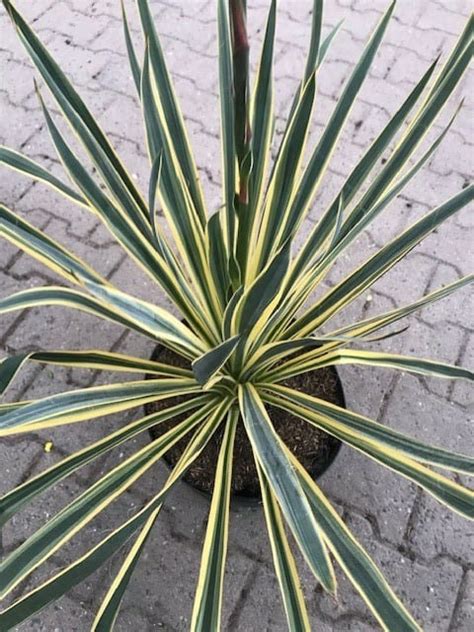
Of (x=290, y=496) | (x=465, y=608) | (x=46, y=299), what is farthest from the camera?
(x=465, y=608)

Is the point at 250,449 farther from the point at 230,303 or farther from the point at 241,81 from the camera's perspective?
the point at 241,81

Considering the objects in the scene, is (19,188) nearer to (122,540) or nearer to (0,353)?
(0,353)

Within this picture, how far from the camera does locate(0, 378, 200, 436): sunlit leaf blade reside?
88 cm

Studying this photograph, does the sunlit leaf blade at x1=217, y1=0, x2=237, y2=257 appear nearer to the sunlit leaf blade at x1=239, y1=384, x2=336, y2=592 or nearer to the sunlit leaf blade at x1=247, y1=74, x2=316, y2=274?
the sunlit leaf blade at x1=247, y1=74, x2=316, y2=274

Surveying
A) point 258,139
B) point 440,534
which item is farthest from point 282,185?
point 440,534

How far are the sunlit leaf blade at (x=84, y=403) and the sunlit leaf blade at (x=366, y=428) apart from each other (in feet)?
0.56

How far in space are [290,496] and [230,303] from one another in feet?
0.85

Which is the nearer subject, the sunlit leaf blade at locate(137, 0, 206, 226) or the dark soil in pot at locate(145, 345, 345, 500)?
the sunlit leaf blade at locate(137, 0, 206, 226)

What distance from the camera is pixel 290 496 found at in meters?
0.78

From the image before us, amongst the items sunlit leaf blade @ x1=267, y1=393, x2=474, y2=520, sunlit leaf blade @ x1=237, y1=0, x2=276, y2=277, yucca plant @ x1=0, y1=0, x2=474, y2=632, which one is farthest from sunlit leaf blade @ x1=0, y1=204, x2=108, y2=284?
sunlit leaf blade @ x1=267, y1=393, x2=474, y2=520

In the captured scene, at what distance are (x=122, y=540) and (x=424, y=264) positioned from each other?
1.21 metres

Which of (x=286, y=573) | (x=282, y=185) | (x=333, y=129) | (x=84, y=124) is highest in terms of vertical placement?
(x=333, y=129)

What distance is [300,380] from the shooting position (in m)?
1.43

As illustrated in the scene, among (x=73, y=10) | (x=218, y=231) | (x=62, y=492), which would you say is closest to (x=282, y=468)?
(x=218, y=231)
